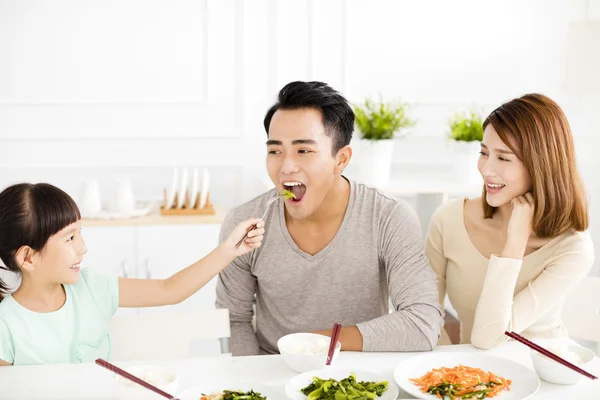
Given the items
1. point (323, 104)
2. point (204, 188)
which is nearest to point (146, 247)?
point (204, 188)

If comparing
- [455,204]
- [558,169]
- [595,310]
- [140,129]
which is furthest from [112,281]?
[140,129]

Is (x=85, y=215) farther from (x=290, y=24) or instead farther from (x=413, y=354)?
(x=413, y=354)

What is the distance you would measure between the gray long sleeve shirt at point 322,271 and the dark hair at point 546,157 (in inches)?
13.2

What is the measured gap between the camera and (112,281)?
1.91 meters

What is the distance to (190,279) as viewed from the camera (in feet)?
6.21

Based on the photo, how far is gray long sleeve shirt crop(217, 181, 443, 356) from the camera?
6.53 feet

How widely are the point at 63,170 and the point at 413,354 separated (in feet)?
7.85

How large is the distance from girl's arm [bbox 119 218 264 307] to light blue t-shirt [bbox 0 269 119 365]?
0.04 m

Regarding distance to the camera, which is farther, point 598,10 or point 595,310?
point 598,10

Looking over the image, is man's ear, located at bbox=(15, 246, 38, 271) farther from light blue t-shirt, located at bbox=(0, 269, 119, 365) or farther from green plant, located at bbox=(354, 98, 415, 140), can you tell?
green plant, located at bbox=(354, 98, 415, 140)

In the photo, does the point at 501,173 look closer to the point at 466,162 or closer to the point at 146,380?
the point at 146,380

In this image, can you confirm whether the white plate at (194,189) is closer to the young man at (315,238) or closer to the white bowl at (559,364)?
the young man at (315,238)

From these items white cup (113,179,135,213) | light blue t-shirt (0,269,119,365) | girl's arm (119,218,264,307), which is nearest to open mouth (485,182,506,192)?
girl's arm (119,218,264,307)

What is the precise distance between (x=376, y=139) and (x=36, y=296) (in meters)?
1.88
